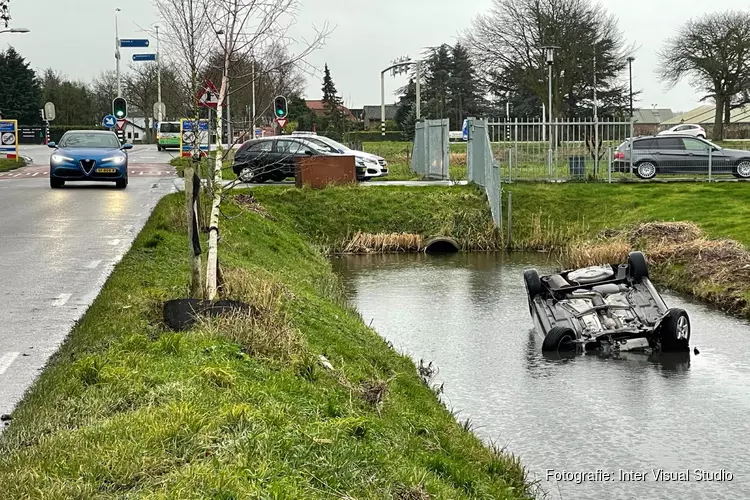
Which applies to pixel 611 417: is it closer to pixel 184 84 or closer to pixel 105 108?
pixel 184 84

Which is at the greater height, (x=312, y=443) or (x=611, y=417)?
(x=312, y=443)

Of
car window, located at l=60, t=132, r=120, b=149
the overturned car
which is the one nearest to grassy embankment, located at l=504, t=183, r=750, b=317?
the overturned car

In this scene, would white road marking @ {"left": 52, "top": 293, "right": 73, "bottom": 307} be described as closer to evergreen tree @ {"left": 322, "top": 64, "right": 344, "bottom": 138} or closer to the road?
the road

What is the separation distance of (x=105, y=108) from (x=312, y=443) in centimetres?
9836

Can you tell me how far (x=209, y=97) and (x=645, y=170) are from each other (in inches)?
892

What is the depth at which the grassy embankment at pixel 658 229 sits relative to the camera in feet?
62.7

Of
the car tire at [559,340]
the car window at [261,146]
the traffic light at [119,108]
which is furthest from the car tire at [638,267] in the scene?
the traffic light at [119,108]

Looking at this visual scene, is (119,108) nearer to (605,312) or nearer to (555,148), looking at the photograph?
(555,148)

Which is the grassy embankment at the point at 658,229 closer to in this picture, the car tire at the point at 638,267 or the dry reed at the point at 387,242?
the dry reed at the point at 387,242

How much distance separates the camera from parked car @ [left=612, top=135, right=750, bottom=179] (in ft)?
105

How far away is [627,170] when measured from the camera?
31859 mm

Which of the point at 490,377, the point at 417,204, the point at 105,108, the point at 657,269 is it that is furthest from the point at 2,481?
the point at 105,108

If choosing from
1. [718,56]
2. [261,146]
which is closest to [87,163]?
[261,146]

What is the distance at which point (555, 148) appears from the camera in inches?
1213
